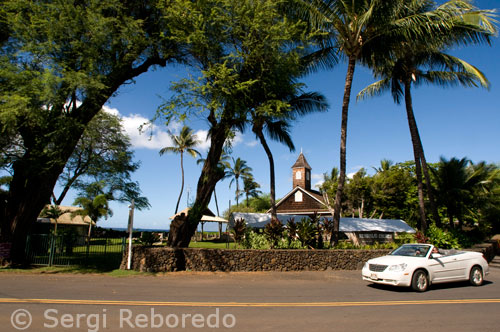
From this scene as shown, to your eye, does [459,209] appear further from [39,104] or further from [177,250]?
[39,104]

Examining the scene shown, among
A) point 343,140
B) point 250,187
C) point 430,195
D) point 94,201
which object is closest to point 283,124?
point 343,140

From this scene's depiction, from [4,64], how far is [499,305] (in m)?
17.2

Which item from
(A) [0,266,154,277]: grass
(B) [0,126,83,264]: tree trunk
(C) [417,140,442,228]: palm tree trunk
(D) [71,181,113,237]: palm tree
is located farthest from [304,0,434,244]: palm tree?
(D) [71,181,113,237]: palm tree

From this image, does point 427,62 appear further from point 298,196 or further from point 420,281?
point 298,196

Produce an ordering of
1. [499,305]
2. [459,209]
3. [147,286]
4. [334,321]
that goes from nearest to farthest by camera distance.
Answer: [334,321], [499,305], [147,286], [459,209]

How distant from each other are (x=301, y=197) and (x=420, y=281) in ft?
108

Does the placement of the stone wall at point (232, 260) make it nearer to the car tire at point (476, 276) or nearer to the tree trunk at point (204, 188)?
the tree trunk at point (204, 188)

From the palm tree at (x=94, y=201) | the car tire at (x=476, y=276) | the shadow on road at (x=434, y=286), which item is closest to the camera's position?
the shadow on road at (x=434, y=286)

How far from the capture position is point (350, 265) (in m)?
14.8

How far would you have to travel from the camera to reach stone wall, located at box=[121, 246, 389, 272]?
12938 mm

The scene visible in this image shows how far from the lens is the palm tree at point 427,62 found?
1752 centimetres

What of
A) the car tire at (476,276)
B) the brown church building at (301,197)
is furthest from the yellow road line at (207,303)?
the brown church building at (301,197)

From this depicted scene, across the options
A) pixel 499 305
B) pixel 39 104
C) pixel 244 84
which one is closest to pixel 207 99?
pixel 244 84

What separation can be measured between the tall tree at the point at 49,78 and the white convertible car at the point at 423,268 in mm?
11941
